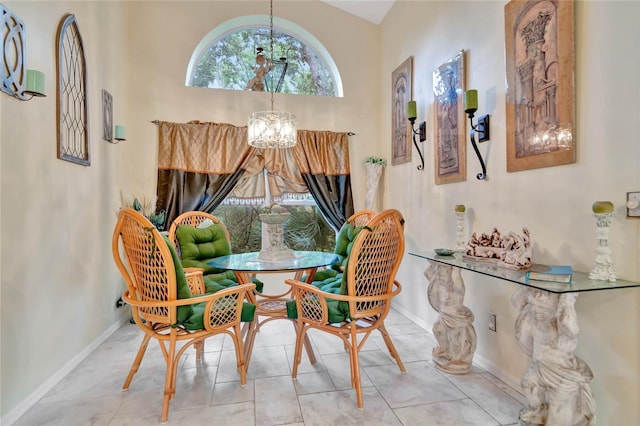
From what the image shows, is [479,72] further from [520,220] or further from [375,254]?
[375,254]

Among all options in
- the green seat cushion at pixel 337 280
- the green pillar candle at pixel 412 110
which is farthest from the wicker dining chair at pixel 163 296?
the green pillar candle at pixel 412 110

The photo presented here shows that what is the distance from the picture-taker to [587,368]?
1.45m

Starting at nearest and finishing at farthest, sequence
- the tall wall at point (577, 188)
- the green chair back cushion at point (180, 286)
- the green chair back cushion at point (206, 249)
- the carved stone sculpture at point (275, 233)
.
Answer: the tall wall at point (577, 188) → the green chair back cushion at point (180, 286) → the carved stone sculpture at point (275, 233) → the green chair back cushion at point (206, 249)

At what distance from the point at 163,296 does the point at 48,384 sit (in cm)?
107

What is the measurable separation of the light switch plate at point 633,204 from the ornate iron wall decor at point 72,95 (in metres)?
3.30

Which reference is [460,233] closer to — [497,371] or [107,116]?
[497,371]

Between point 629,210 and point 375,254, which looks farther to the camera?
point 375,254

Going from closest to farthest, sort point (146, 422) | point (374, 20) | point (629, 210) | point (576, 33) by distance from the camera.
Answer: point (629, 210), point (576, 33), point (146, 422), point (374, 20)

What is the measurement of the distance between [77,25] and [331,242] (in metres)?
3.26

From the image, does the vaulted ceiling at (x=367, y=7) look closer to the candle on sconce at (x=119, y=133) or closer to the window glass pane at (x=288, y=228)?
the window glass pane at (x=288, y=228)

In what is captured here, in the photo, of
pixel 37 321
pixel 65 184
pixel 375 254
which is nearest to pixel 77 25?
pixel 65 184

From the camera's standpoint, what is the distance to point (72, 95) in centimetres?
245

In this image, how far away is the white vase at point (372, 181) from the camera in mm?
3891

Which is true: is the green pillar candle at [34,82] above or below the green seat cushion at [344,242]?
above
